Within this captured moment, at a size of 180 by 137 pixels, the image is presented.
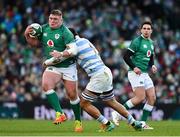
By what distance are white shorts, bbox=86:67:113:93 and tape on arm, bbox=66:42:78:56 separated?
70 cm

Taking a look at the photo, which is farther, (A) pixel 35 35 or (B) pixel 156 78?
(B) pixel 156 78

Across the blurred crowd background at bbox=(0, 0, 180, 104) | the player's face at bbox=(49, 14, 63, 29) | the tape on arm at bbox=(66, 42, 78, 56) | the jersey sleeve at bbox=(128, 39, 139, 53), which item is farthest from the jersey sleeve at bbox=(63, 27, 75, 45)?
the blurred crowd background at bbox=(0, 0, 180, 104)

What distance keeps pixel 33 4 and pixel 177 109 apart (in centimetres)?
873

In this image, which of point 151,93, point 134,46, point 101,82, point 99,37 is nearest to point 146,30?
point 134,46

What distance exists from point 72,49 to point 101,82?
938mm

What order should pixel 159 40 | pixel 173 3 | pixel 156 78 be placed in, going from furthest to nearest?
pixel 173 3
pixel 159 40
pixel 156 78

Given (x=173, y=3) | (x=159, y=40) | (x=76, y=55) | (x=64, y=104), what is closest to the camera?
(x=76, y=55)

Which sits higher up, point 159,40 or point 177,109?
point 159,40

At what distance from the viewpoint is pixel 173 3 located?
33875mm

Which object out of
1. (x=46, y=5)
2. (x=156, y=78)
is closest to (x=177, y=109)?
(x=156, y=78)

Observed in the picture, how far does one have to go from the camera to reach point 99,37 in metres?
30.4

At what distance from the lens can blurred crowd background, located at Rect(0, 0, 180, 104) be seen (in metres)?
28.1

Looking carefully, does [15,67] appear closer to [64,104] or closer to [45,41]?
[64,104]

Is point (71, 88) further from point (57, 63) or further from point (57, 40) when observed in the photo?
point (57, 40)
